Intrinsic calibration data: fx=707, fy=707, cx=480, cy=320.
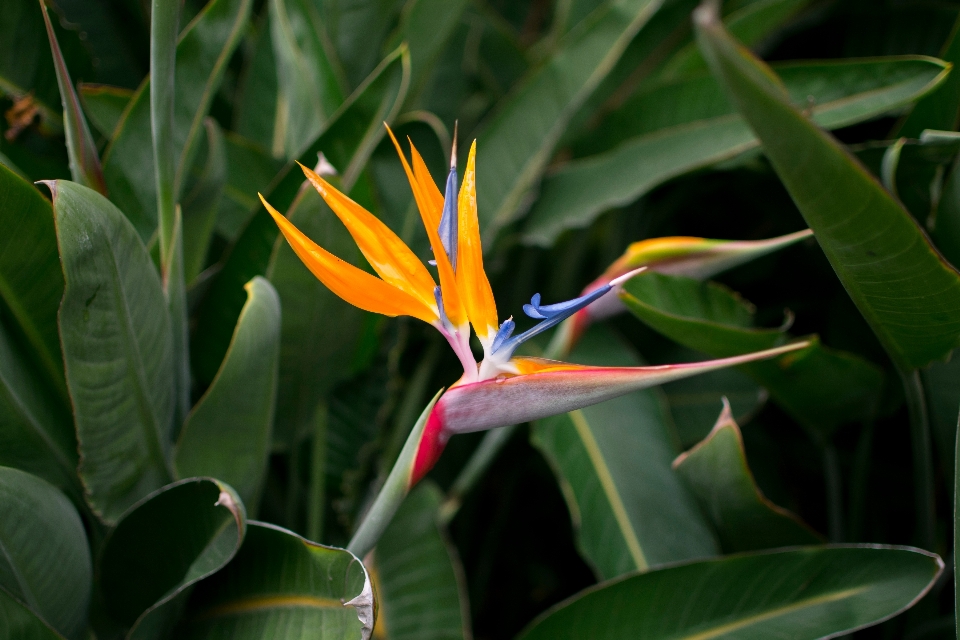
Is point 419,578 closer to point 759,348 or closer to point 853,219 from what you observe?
point 759,348

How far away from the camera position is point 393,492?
38 cm

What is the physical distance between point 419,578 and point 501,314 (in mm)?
389

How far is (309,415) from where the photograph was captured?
62 centimetres

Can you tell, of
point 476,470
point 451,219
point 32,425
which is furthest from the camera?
point 476,470

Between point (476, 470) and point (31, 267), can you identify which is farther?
point (476, 470)

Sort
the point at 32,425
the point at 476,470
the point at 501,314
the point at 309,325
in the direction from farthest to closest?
the point at 501,314 → the point at 476,470 → the point at 309,325 → the point at 32,425

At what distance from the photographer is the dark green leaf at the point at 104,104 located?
0.62 metres

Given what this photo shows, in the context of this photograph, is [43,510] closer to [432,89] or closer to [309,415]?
[309,415]

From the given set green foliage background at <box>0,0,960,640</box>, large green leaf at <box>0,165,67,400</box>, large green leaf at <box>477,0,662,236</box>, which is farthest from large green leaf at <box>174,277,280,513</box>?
large green leaf at <box>477,0,662,236</box>

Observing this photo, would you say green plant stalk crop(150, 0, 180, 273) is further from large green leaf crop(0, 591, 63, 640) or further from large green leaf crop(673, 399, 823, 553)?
large green leaf crop(673, 399, 823, 553)

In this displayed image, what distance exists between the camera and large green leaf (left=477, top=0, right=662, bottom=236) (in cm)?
74

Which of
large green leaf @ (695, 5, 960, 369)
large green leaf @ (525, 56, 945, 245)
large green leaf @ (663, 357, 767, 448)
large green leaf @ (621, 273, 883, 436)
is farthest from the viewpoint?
large green leaf @ (663, 357, 767, 448)

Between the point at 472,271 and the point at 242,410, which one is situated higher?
the point at 472,271

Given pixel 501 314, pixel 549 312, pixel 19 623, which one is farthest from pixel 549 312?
pixel 501 314
